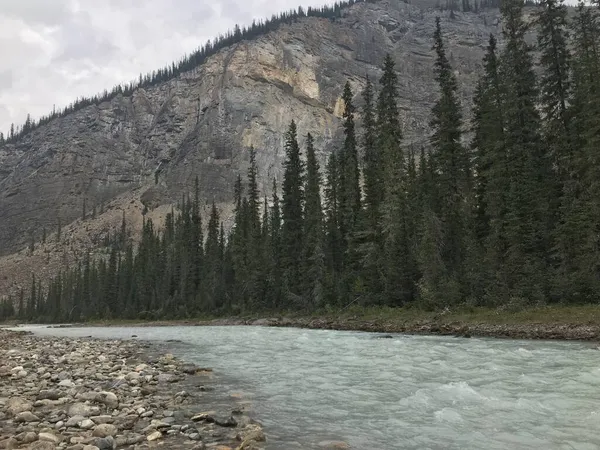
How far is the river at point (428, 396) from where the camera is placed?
772 cm

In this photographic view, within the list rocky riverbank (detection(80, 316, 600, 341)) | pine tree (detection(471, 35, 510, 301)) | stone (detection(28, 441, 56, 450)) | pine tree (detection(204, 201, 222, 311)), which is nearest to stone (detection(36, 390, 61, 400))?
stone (detection(28, 441, 56, 450))

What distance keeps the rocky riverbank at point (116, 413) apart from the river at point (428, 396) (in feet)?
2.87

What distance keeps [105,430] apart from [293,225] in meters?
54.9

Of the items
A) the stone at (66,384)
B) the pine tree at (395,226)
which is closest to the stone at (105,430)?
the stone at (66,384)

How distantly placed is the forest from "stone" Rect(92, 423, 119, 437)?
88.0ft

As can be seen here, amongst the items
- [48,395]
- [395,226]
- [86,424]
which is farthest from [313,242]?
[86,424]

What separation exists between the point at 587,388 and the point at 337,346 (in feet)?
42.8

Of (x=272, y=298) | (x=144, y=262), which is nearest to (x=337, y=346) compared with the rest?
(x=272, y=298)

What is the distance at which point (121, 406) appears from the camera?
10.1m

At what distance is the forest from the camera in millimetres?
31203

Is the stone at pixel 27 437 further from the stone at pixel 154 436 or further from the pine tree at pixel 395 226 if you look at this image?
the pine tree at pixel 395 226

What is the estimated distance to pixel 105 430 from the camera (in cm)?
791

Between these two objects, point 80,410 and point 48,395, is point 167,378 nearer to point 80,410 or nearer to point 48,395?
point 48,395

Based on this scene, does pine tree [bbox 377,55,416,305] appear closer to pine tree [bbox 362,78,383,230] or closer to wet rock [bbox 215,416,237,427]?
pine tree [bbox 362,78,383,230]
